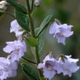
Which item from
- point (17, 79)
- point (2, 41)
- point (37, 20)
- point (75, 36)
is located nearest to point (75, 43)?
point (75, 36)

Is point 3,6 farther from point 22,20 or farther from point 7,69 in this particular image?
point 7,69

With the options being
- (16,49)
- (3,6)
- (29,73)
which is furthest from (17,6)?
(29,73)

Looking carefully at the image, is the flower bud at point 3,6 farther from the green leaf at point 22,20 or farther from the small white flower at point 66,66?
the small white flower at point 66,66

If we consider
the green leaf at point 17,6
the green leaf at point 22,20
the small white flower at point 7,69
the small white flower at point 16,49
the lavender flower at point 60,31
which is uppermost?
the green leaf at point 17,6

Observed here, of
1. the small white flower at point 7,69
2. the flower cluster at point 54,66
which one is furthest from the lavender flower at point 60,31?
the small white flower at point 7,69

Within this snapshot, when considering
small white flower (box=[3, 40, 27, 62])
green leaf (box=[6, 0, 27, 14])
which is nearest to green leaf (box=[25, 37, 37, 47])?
small white flower (box=[3, 40, 27, 62])

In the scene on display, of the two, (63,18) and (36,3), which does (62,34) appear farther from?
(63,18)

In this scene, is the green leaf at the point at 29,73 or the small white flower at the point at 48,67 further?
the green leaf at the point at 29,73

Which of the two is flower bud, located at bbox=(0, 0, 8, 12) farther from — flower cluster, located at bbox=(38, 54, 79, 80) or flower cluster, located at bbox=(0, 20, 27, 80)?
flower cluster, located at bbox=(38, 54, 79, 80)
